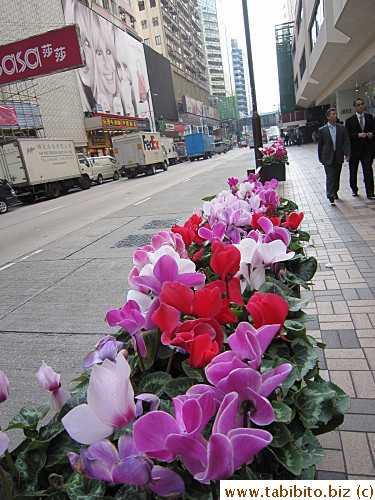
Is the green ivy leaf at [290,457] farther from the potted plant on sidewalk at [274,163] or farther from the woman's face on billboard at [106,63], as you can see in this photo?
the woman's face on billboard at [106,63]

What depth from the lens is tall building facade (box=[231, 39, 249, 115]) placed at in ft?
620

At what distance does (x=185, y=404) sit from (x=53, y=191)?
73.2 ft

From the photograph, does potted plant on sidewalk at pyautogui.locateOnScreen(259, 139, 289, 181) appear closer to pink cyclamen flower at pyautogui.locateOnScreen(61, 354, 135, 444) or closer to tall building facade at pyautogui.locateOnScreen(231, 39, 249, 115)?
pink cyclamen flower at pyautogui.locateOnScreen(61, 354, 135, 444)

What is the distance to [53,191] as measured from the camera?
2164cm

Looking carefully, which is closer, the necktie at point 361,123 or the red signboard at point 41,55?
the necktie at point 361,123

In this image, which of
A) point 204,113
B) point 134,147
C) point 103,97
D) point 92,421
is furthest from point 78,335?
point 204,113

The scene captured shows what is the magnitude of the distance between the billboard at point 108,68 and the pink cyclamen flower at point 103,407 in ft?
119

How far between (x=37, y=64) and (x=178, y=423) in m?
16.8

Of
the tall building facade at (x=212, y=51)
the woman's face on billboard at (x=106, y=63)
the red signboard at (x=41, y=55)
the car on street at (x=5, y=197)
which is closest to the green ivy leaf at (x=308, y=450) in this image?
the red signboard at (x=41, y=55)

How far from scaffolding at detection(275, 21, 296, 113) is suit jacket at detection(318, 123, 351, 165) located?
4994 cm

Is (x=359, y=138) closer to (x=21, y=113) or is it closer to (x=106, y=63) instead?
(x=21, y=113)

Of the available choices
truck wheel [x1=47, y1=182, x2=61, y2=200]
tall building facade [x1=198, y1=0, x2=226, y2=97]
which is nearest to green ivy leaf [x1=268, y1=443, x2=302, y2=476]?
truck wheel [x1=47, y1=182, x2=61, y2=200]

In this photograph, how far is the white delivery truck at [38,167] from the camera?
19453 millimetres

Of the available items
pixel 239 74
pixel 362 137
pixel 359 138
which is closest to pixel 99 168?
pixel 359 138
